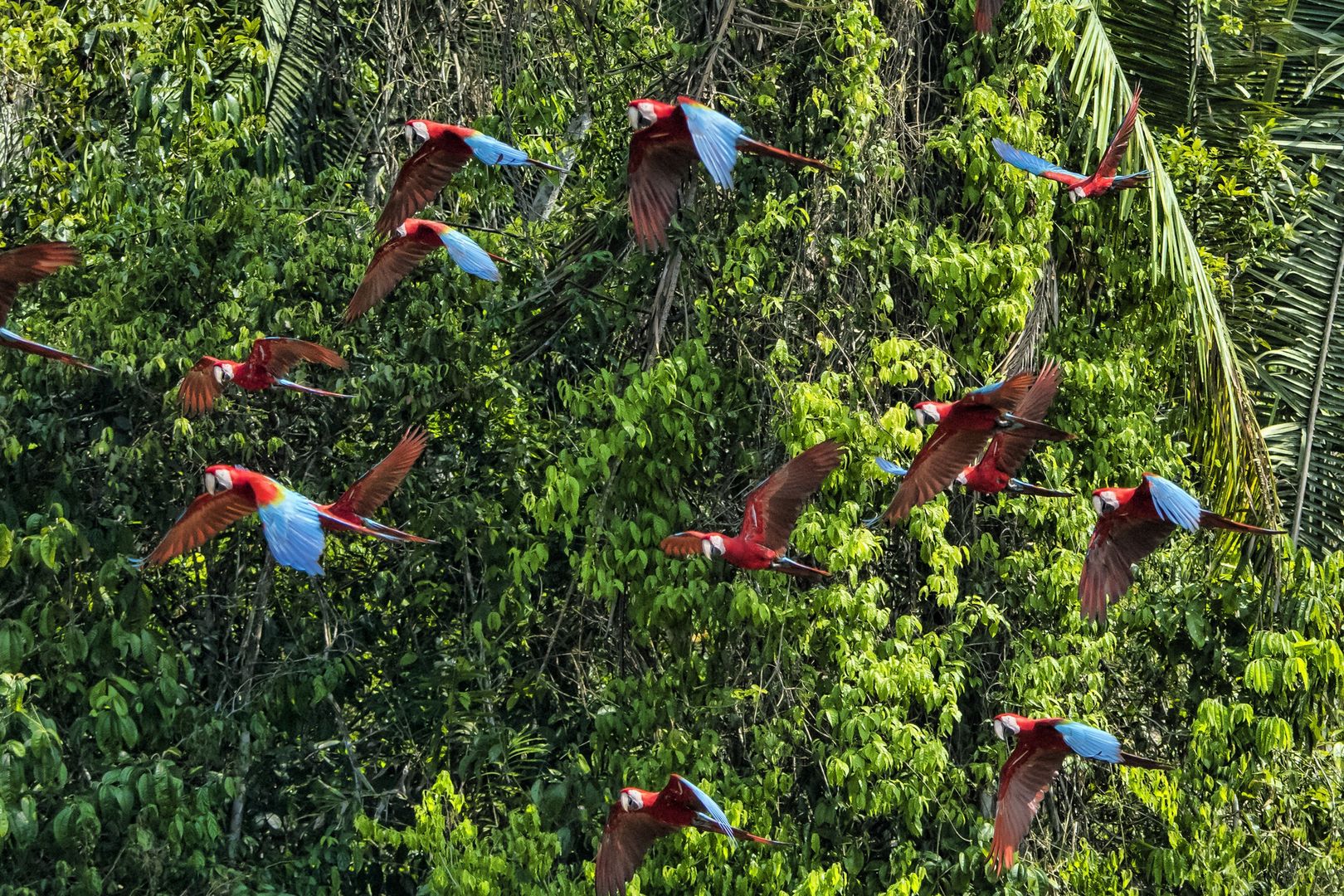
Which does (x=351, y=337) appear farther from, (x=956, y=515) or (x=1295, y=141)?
(x=1295, y=141)

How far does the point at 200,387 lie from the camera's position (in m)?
5.30

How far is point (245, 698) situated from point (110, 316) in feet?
4.68

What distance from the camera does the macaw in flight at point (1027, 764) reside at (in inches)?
195

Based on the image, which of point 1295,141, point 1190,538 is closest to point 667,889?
point 1190,538

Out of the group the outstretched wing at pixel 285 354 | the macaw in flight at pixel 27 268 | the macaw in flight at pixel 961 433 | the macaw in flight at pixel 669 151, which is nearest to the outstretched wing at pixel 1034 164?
the macaw in flight at pixel 961 433

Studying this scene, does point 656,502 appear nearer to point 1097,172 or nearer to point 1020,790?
point 1020,790

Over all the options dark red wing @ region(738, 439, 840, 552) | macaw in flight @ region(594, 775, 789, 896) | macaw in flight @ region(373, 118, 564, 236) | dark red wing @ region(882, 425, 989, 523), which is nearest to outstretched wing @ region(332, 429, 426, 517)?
macaw in flight @ region(373, 118, 564, 236)

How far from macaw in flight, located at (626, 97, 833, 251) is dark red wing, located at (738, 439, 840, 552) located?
0.75 m

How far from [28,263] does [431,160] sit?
1.21 metres

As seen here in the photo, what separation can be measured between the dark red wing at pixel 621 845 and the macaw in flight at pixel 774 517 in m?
0.79

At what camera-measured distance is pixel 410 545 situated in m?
6.29

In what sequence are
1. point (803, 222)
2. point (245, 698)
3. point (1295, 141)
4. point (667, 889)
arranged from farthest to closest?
point (1295, 141)
point (245, 698)
point (803, 222)
point (667, 889)

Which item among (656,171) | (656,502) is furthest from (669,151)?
(656,502)

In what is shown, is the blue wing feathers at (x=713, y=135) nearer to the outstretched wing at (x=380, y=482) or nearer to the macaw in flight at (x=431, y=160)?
the macaw in flight at (x=431, y=160)
